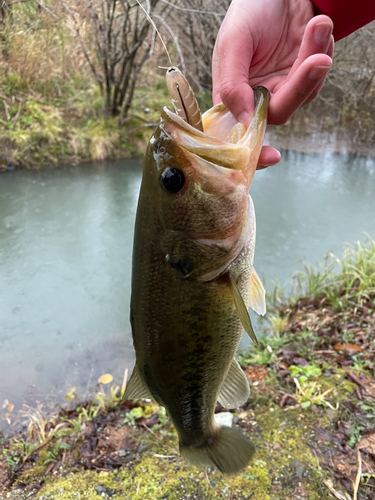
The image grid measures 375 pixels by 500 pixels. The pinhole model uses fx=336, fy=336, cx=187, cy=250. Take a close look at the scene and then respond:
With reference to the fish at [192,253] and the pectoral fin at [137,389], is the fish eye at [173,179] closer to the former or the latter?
the fish at [192,253]

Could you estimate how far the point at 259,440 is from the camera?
2.48 m

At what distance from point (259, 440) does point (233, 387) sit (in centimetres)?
126

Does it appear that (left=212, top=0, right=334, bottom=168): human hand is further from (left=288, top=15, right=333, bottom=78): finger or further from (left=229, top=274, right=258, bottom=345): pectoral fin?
(left=229, top=274, right=258, bottom=345): pectoral fin

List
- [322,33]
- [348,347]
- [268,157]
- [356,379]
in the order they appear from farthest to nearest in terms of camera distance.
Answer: [348,347]
[356,379]
[268,157]
[322,33]

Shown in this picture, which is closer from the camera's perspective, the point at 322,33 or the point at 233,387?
the point at 322,33

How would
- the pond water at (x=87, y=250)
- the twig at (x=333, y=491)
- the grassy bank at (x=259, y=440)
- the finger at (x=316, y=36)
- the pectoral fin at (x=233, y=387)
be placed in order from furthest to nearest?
the pond water at (x=87, y=250) < the grassy bank at (x=259, y=440) < the twig at (x=333, y=491) < the pectoral fin at (x=233, y=387) < the finger at (x=316, y=36)

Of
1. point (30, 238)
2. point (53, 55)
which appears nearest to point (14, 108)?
point (53, 55)

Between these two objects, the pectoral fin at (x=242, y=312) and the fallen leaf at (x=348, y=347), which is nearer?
the pectoral fin at (x=242, y=312)

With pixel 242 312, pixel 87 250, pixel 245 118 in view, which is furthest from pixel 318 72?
pixel 87 250

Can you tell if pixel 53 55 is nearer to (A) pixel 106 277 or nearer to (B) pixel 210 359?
(A) pixel 106 277

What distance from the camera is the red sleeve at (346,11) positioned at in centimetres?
143

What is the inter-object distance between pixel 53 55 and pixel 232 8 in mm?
8819

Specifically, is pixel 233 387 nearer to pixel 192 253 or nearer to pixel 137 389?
pixel 137 389

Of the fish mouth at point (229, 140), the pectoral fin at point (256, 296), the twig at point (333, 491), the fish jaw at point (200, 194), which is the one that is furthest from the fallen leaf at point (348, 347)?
the fish mouth at point (229, 140)
